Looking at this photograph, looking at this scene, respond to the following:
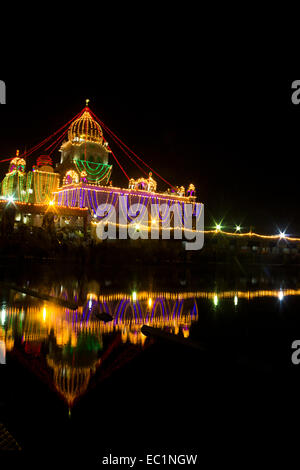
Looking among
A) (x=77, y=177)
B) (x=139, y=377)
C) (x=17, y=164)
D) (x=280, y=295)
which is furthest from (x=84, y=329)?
(x=17, y=164)

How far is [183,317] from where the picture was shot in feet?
27.6

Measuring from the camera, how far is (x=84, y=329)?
6969mm

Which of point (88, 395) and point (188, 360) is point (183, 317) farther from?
point (88, 395)

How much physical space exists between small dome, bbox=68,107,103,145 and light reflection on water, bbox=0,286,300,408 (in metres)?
35.8

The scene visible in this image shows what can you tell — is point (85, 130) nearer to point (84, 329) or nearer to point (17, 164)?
point (17, 164)

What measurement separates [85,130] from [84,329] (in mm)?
41397

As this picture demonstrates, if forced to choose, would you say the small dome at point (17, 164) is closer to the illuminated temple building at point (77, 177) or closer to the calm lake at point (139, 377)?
the illuminated temple building at point (77, 177)

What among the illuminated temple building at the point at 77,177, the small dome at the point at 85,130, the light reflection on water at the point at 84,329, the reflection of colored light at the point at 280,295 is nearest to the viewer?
the light reflection on water at the point at 84,329

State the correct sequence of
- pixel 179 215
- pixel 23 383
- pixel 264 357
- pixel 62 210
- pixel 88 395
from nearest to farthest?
pixel 88 395 → pixel 23 383 → pixel 264 357 → pixel 62 210 → pixel 179 215

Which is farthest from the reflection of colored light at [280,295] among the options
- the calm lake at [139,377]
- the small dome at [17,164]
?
the small dome at [17,164]

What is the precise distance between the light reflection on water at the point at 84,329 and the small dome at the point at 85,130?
35.8 m

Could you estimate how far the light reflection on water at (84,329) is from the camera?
484 cm
